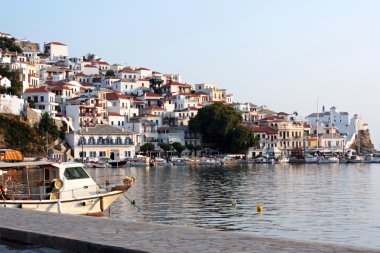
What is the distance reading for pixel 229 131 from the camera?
4648 inches

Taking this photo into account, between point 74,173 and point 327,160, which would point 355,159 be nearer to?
point 327,160

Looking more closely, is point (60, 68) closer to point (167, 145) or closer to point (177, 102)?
point (177, 102)

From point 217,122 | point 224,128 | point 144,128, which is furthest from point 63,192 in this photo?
point 144,128

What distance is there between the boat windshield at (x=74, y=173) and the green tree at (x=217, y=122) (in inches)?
3491

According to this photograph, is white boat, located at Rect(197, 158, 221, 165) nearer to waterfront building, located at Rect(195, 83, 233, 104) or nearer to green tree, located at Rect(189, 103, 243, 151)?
green tree, located at Rect(189, 103, 243, 151)

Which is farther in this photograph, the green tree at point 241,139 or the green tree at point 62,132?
the green tree at point 241,139

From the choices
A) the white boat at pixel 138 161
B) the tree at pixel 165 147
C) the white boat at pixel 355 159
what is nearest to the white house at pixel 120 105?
the tree at pixel 165 147

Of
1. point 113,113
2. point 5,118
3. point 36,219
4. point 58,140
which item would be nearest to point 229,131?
point 113,113

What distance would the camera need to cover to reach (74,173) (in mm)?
26969

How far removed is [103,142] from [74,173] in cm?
8061

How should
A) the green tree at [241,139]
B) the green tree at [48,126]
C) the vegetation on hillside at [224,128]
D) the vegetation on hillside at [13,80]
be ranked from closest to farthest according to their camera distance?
the green tree at [48,126] < the vegetation on hillside at [13,80] < the vegetation on hillside at [224,128] < the green tree at [241,139]

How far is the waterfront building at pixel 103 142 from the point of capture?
10406cm

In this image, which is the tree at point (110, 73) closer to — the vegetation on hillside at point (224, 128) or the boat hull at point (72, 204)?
the vegetation on hillside at point (224, 128)

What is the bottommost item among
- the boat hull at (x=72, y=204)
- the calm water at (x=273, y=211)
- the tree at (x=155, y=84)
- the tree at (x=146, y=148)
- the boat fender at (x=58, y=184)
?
the calm water at (x=273, y=211)
